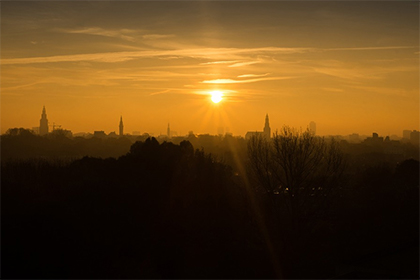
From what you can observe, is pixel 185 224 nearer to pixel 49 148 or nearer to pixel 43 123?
pixel 49 148

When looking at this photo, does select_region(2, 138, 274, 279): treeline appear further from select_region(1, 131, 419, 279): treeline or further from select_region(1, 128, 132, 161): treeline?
select_region(1, 128, 132, 161): treeline

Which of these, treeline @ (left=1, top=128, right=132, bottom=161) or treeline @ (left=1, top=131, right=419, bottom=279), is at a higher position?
treeline @ (left=1, top=128, right=132, bottom=161)

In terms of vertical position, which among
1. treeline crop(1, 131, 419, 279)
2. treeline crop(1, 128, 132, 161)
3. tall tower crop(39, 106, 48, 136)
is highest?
tall tower crop(39, 106, 48, 136)

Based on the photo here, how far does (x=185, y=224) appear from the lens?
23.1m

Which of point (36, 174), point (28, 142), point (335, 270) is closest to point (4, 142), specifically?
point (28, 142)

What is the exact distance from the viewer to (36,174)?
2833cm

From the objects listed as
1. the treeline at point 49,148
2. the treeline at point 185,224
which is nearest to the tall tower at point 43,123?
the treeline at point 49,148

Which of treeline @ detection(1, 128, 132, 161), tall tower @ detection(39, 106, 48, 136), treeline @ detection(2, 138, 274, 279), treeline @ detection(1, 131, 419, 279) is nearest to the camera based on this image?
treeline @ detection(2, 138, 274, 279)

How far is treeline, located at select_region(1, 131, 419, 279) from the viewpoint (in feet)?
56.9

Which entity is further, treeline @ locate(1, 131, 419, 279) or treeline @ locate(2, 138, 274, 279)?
treeline @ locate(1, 131, 419, 279)

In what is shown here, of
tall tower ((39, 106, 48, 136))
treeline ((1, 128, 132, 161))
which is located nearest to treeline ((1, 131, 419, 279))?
treeline ((1, 128, 132, 161))

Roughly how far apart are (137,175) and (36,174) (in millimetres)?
6314

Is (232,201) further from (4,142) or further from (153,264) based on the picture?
(4,142)

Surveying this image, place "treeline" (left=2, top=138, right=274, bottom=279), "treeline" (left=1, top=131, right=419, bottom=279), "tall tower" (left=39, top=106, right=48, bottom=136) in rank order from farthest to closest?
1. "tall tower" (left=39, top=106, right=48, bottom=136)
2. "treeline" (left=1, top=131, right=419, bottom=279)
3. "treeline" (left=2, top=138, right=274, bottom=279)
